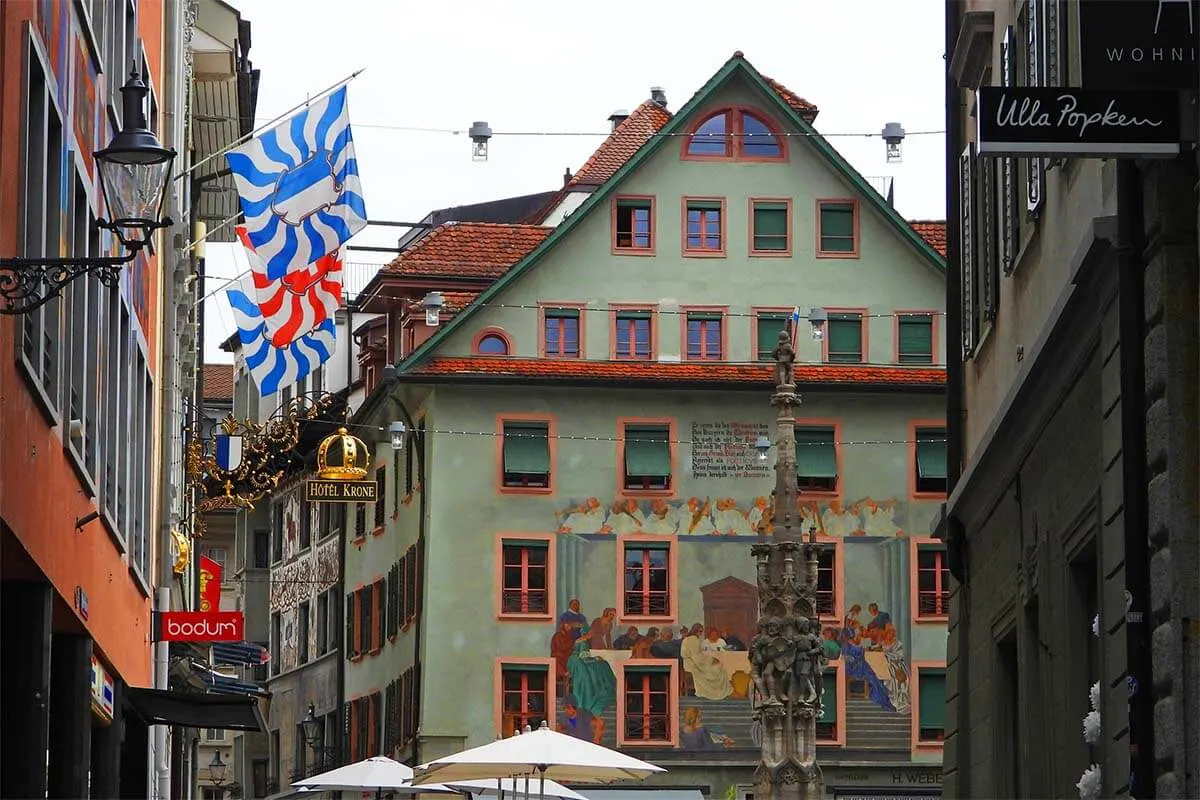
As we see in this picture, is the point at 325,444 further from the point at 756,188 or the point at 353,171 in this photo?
the point at 353,171

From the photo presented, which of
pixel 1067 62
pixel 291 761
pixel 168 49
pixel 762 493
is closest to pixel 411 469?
pixel 762 493

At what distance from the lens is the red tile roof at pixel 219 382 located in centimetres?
9662

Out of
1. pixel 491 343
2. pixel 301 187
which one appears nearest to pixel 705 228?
pixel 491 343

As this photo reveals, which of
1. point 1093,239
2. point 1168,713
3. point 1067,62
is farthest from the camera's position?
point 1067,62

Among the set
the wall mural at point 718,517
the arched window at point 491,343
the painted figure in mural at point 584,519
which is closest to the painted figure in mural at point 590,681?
the painted figure in mural at point 584,519

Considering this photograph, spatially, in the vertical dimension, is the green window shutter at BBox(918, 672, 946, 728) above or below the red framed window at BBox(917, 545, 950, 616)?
below

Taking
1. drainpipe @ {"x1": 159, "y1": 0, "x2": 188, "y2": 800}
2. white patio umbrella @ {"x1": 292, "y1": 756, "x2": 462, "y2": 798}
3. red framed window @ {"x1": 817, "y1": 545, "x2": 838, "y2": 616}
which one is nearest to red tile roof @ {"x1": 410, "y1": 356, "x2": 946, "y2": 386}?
red framed window @ {"x1": 817, "y1": 545, "x2": 838, "y2": 616}

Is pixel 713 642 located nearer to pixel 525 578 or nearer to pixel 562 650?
pixel 562 650

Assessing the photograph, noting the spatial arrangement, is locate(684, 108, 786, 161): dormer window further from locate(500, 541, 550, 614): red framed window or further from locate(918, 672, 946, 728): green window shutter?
locate(918, 672, 946, 728): green window shutter

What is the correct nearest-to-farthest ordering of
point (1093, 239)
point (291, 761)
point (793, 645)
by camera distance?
point (1093, 239)
point (793, 645)
point (291, 761)

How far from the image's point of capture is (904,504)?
5794 centimetres

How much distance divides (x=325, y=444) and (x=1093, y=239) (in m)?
37.3

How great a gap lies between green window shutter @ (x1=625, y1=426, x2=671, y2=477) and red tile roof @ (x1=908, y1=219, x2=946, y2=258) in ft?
26.0

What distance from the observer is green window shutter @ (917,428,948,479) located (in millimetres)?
58000
